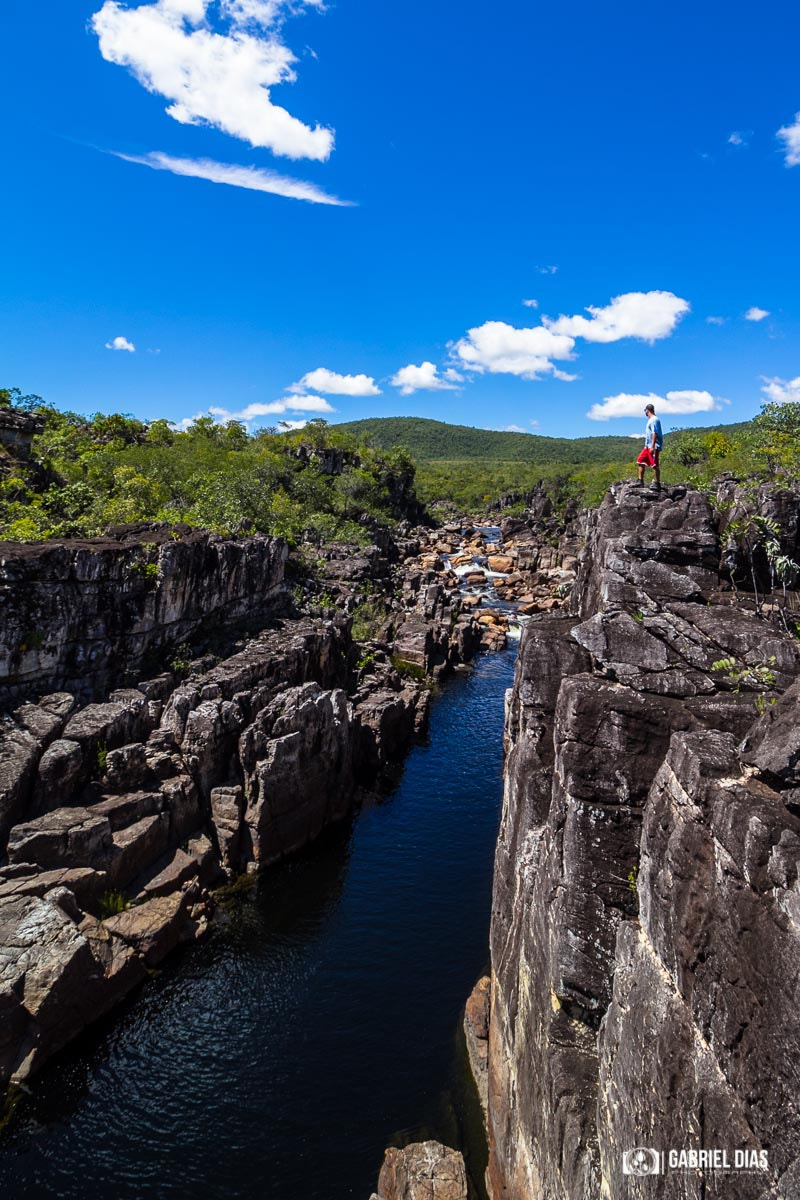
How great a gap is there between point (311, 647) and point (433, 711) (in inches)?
475

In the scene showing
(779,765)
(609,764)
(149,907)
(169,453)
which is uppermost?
(169,453)

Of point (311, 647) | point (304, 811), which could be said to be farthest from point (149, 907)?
point (311, 647)

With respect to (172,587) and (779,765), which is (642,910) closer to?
(779,765)

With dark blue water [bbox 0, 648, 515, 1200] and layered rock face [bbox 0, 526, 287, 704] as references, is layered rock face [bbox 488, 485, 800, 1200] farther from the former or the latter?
layered rock face [bbox 0, 526, 287, 704]

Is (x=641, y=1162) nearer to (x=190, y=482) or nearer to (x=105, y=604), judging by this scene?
(x=105, y=604)

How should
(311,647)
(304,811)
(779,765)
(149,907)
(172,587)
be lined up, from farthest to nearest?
(311,647), (172,587), (304,811), (149,907), (779,765)

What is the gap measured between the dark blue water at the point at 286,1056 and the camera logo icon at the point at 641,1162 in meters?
9.67

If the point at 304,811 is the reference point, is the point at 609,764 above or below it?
above

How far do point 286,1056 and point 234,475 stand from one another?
191 ft

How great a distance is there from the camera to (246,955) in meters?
23.0

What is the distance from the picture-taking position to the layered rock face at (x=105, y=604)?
28.8 metres

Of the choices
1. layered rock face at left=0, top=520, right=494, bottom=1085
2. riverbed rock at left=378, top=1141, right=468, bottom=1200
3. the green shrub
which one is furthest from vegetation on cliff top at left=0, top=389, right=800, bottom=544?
riverbed rock at left=378, top=1141, right=468, bottom=1200

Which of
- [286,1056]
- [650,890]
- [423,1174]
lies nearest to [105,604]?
[286,1056]

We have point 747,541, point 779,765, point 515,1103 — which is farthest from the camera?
point 747,541
